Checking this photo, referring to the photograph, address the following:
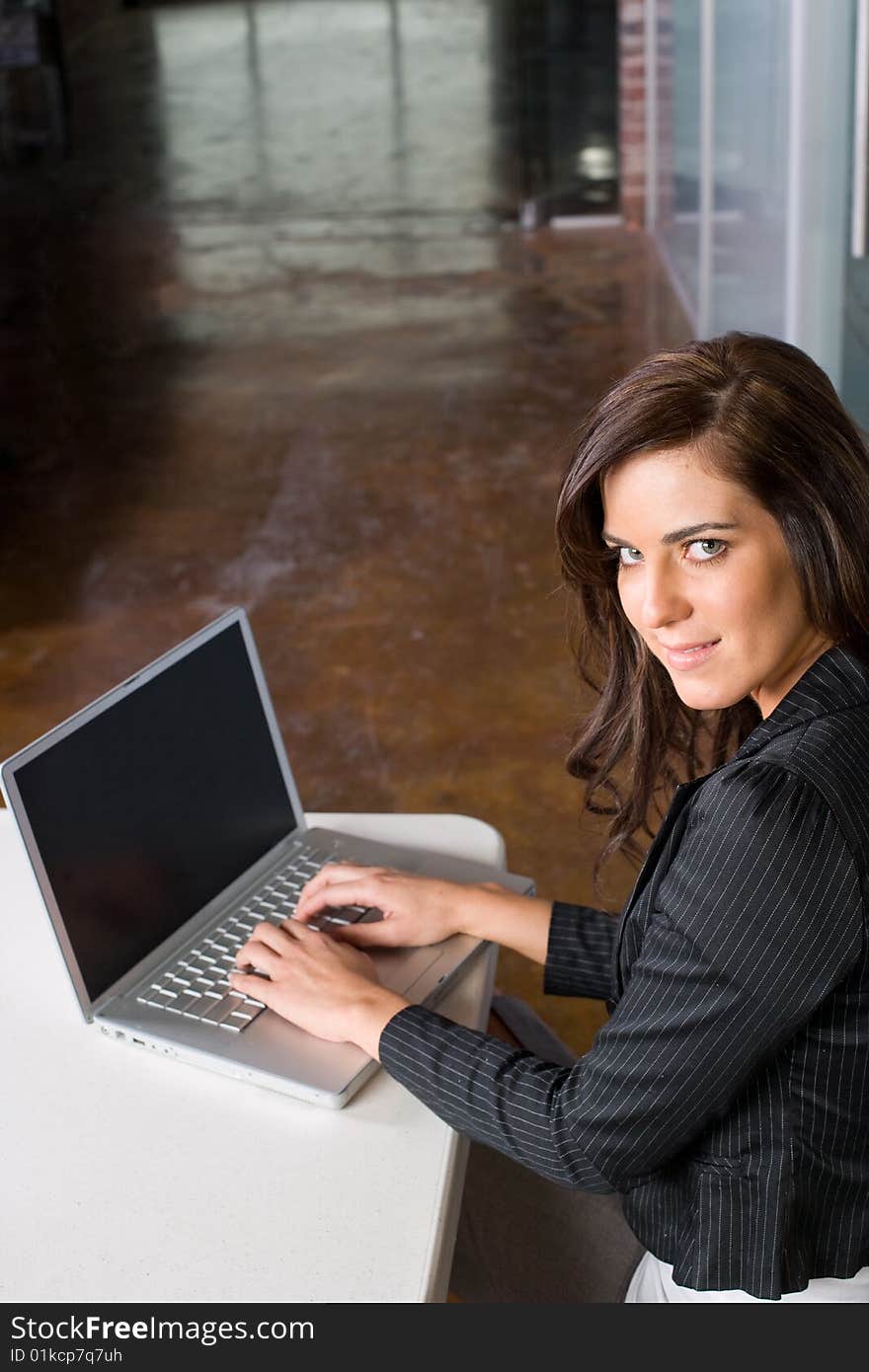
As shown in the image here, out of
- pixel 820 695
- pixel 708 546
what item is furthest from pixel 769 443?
pixel 820 695

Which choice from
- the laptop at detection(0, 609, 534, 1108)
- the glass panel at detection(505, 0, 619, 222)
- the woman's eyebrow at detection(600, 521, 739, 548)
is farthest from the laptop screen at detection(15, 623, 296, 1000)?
the glass panel at detection(505, 0, 619, 222)

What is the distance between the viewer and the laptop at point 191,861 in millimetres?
1462

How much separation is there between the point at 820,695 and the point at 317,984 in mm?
564

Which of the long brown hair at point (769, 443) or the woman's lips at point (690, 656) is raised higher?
the long brown hair at point (769, 443)

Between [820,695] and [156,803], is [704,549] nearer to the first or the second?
[820,695]

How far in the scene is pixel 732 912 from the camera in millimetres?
1226

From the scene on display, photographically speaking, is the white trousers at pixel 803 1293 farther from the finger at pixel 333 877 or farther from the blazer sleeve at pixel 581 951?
the finger at pixel 333 877

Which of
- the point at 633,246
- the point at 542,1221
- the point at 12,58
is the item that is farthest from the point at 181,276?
the point at 542,1221

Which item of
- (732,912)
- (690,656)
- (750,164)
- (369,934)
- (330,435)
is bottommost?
(330,435)

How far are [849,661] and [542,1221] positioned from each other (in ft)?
2.40

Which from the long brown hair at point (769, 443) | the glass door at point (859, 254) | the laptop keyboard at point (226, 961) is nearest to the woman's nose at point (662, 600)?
the long brown hair at point (769, 443)

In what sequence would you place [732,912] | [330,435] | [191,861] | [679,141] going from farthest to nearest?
1. [679,141]
2. [330,435]
3. [191,861]
4. [732,912]

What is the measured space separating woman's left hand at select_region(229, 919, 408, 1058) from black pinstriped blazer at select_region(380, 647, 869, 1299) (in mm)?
113

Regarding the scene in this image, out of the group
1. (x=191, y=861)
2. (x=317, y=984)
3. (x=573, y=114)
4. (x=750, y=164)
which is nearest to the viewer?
(x=317, y=984)
